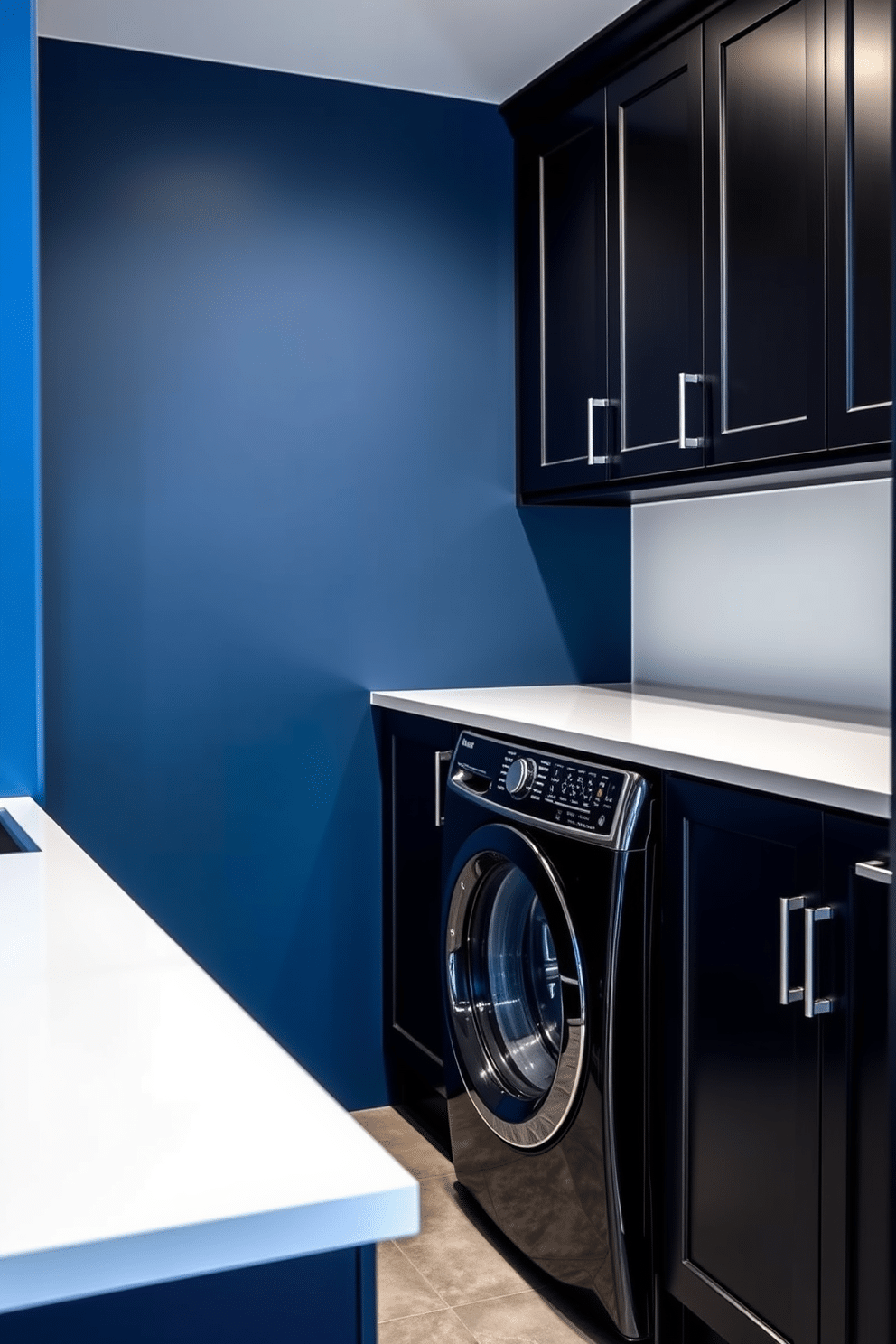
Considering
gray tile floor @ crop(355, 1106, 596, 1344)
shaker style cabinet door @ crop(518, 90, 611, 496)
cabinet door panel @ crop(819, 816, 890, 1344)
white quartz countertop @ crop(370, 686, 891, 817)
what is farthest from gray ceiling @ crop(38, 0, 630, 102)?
gray tile floor @ crop(355, 1106, 596, 1344)

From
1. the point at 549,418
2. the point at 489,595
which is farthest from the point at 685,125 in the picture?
the point at 489,595

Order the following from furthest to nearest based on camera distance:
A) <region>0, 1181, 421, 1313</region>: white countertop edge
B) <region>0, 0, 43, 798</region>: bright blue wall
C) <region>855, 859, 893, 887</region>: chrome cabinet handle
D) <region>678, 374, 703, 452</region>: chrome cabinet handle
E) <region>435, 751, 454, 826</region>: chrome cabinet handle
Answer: <region>435, 751, 454, 826</region>: chrome cabinet handle, <region>678, 374, 703, 452</region>: chrome cabinet handle, <region>0, 0, 43, 798</region>: bright blue wall, <region>855, 859, 893, 887</region>: chrome cabinet handle, <region>0, 1181, 421, 1313</region>: white countertop edge

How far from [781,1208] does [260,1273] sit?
1.19m

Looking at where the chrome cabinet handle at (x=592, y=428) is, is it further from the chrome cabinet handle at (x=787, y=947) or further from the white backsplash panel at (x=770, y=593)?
the chrome cabinet handle at (x=787, y=947)

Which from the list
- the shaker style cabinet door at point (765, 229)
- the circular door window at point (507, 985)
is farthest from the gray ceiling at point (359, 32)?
the circular door window at point (507, 985)

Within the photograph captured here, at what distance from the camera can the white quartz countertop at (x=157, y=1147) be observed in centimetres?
60

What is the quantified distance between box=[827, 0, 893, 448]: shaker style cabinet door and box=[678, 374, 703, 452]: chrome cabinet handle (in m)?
0.39

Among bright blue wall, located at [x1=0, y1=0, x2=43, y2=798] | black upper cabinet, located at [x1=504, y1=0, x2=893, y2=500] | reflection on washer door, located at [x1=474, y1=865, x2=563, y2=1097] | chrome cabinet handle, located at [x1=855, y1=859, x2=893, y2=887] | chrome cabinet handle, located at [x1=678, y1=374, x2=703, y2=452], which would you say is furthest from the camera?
chrome cabinet handle, located at [x1=678, y1=374, x2=703, y2=452]

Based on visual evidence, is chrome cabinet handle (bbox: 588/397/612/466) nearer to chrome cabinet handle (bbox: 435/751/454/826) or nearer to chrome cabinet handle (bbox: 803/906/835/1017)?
chrome cabinet handle (bbox: 435/751/454/826)

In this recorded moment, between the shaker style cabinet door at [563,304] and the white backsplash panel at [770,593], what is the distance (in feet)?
1.10

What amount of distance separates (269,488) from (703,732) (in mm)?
1247

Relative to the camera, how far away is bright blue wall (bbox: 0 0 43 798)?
1.96 m

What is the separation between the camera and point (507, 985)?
2.49 meters

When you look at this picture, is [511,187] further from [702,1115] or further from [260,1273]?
[260,1273]
